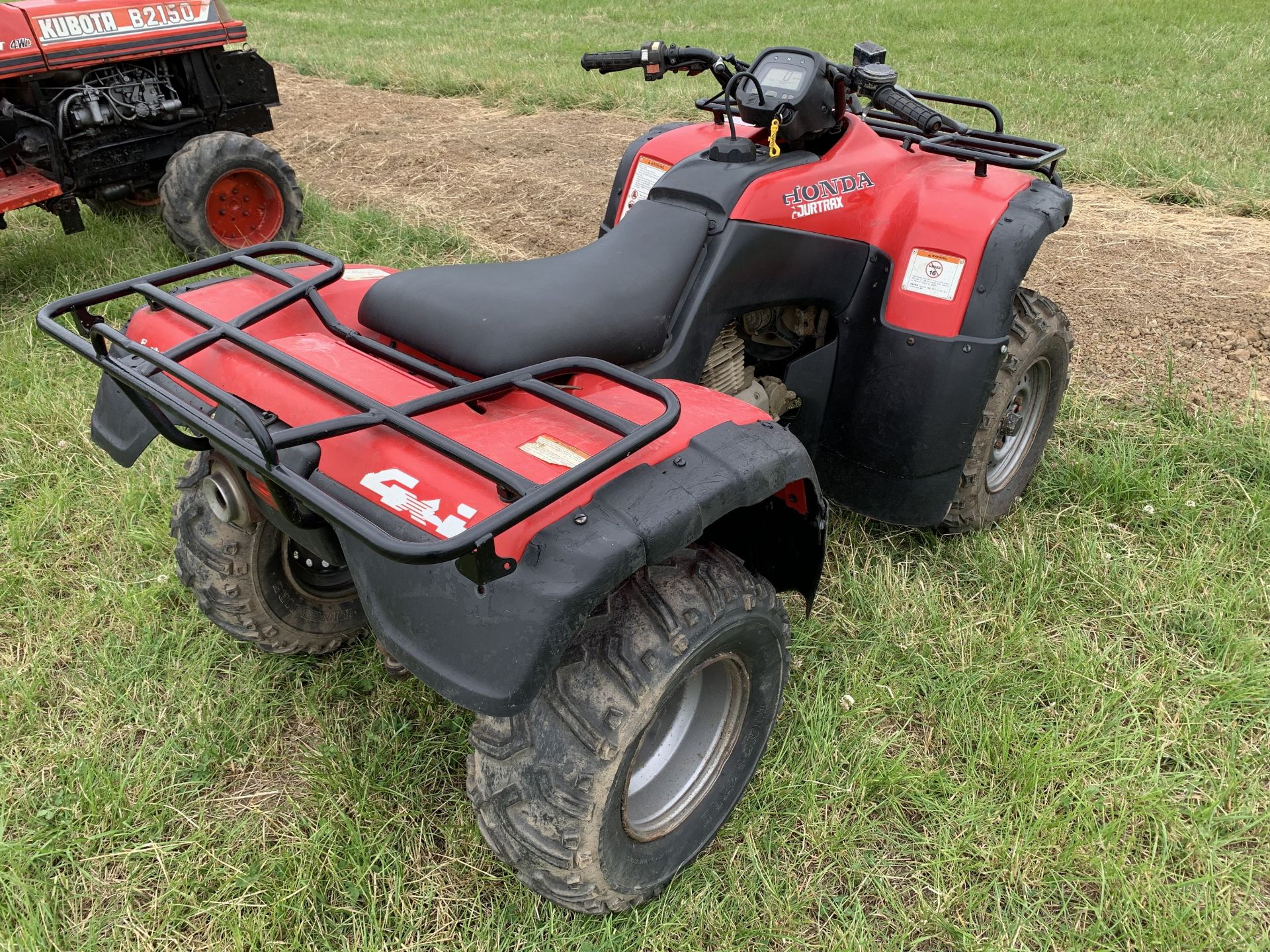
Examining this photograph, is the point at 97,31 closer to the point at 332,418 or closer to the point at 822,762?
the point at 332,418

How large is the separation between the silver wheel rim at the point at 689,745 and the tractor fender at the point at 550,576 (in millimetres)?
467

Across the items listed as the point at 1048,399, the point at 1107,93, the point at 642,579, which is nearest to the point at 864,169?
the point at 1048,399

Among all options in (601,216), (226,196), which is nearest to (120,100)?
(226,196)

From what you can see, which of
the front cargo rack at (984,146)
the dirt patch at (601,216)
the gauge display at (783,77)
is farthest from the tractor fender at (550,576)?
the dirt patch at (601,216)

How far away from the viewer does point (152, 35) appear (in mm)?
5273

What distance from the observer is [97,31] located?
5043 mm

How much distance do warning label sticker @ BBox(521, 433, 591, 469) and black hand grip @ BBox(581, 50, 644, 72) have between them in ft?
5.03

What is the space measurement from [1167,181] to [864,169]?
185 inches

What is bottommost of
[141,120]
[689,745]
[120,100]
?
[689,745]

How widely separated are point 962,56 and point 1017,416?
8.46 metres

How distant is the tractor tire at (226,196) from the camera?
5066 mm

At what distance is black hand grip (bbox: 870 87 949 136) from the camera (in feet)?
8.30

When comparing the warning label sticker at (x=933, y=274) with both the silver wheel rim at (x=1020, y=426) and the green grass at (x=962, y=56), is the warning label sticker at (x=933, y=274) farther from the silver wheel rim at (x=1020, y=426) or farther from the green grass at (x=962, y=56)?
the green grass at (x=962, y=56)

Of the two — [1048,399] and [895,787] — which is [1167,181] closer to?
[1048,399]
